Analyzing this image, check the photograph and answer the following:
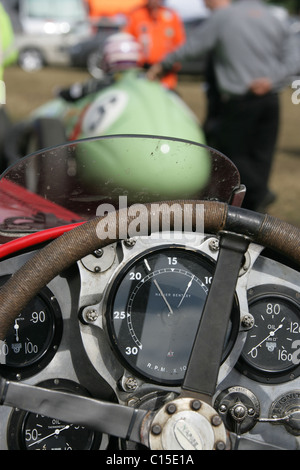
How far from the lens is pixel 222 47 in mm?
5977

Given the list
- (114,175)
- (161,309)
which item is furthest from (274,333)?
(114,175)

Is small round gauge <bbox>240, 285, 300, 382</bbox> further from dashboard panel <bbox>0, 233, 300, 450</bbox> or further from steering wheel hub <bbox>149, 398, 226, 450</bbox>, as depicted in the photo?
steering wheel hub <bbox>149, 398, 226, 450</bbox>

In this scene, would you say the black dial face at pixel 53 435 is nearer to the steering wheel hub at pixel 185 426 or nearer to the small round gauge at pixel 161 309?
the small round gauge at pixel 161 309

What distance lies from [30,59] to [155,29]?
10011 millimetres

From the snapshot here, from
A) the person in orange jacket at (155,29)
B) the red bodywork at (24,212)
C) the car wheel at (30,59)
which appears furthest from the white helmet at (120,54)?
the car wheel at (30,59)

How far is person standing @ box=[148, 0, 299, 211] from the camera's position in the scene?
19.3ft

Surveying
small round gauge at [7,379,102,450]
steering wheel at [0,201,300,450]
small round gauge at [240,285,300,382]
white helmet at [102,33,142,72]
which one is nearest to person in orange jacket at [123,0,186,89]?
white helmet at [102,33,142,72]

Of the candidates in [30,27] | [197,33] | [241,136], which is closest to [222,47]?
[197,33]

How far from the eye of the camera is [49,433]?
1.69m

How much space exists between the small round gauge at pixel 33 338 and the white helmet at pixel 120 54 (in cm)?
381

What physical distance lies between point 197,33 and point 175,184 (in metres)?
4.47

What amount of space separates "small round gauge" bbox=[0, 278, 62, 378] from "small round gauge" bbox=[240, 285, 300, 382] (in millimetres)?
456

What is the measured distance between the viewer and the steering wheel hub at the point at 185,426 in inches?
53.1

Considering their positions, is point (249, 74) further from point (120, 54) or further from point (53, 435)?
point (53, 435)
